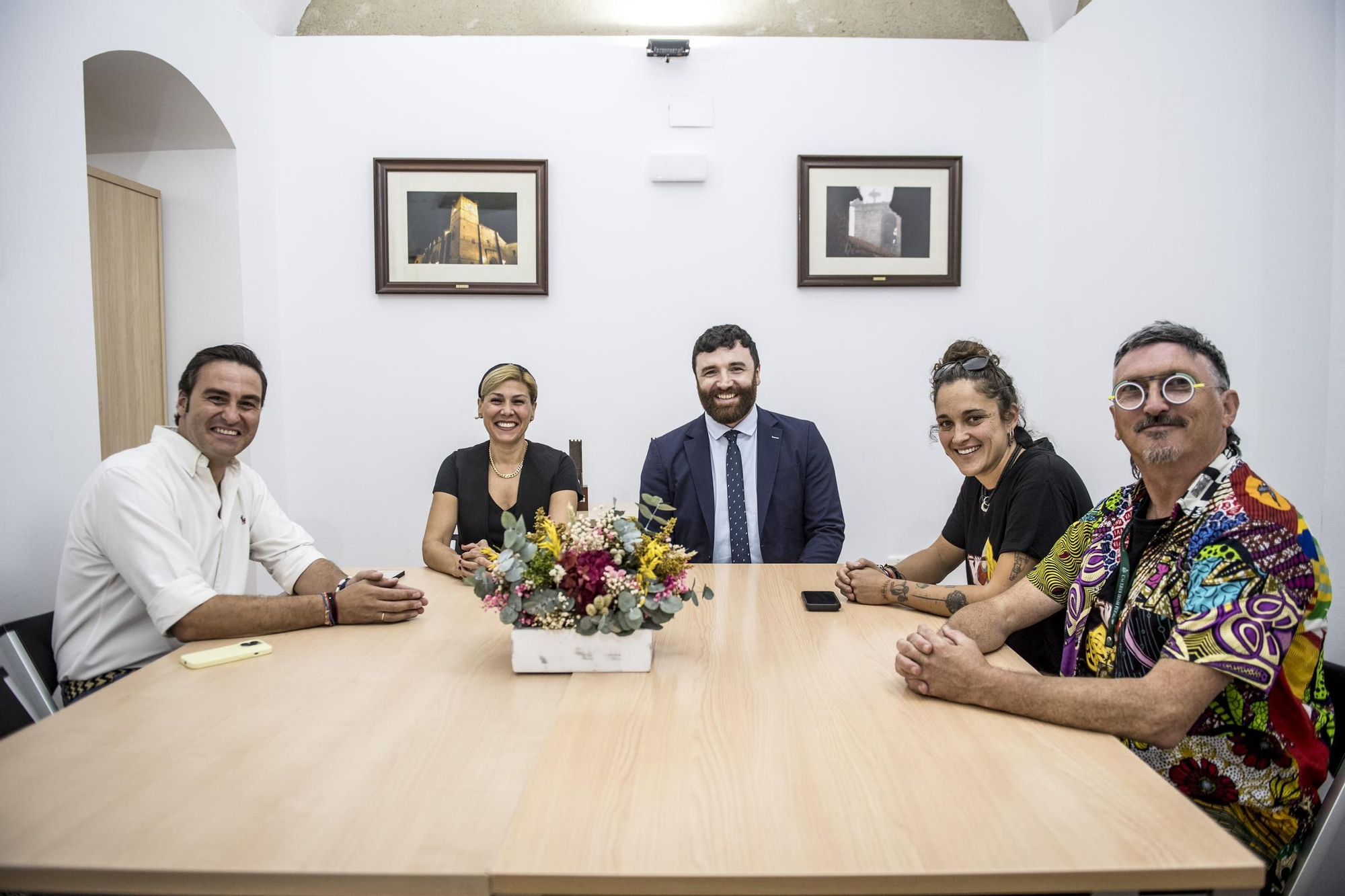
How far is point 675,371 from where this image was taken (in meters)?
4.02

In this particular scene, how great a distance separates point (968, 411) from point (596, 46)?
267 centimetres

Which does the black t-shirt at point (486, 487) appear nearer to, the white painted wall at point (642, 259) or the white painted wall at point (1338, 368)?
the white painted wall at point (642, 259)

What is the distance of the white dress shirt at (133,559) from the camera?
1.97 m

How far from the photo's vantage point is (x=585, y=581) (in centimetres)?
167

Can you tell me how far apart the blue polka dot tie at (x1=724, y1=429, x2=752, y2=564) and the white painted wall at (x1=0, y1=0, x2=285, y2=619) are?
7.22ft

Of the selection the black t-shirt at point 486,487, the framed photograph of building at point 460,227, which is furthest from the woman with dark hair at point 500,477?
the framed photograph of building at point 460,227

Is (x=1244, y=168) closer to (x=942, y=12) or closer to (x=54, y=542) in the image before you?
(x=942, y=12)

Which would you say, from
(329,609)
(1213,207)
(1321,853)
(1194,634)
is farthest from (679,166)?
(1321,853)

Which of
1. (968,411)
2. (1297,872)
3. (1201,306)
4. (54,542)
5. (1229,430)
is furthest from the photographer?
(1201,306)

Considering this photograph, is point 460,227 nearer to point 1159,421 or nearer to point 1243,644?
point 1159,421

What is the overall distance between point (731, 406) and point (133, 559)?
2.06 metres

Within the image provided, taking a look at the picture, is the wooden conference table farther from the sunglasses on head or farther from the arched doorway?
the arched doorway

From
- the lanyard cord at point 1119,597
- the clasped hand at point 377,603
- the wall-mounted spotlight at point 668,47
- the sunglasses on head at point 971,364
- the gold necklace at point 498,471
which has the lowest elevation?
the clasped hand at point 377,603

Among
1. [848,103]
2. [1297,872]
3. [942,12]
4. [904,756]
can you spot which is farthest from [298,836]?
[942,12]
